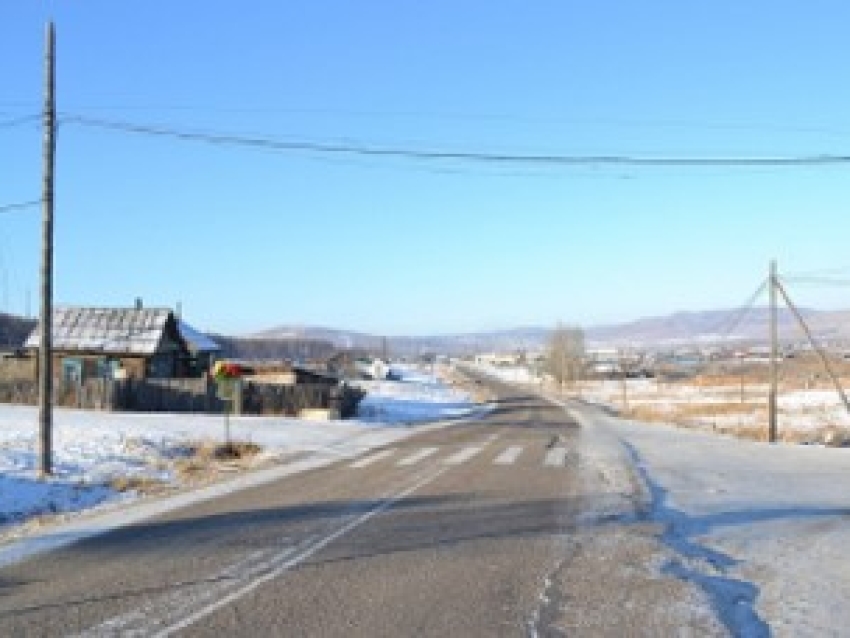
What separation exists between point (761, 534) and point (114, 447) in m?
15.7

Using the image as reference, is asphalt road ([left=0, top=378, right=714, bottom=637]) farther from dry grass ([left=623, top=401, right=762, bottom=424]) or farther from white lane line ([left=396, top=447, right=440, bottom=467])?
dry grass ([left=623, top=401, right=762, bottom=424])

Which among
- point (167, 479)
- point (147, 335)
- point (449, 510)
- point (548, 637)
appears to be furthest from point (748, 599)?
point (147, 335)

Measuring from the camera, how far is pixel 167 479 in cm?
2070

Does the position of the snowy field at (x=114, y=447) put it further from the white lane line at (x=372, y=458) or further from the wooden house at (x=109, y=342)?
the wooden house at (x=109, y=342)

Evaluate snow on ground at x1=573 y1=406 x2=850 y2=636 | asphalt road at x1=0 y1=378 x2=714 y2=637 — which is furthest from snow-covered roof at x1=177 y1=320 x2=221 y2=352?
asphalt road at x1=0 y1=378 x2=714 y2=637

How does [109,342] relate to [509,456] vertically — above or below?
above

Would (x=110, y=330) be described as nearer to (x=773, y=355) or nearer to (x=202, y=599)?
(x=773, y=355)

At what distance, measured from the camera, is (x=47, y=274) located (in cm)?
1967

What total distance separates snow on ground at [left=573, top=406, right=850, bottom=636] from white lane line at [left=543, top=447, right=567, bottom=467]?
1.69 m

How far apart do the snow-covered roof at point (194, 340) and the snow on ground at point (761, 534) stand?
127 ft

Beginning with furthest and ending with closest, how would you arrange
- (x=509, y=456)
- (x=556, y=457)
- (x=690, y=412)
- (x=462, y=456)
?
1. (x=690, y=412)
2. (x=462, y=456)
3. (x=509, y=456)
4. (x=556, y=457)

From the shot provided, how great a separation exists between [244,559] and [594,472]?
11.6m

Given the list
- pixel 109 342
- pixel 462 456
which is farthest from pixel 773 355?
pixel 109 342

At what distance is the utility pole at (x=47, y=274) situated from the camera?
1933cm
